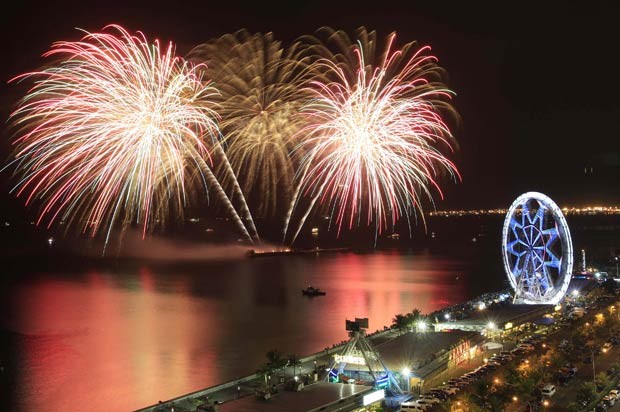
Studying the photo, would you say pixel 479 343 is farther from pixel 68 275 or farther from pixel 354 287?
pixel 68 275

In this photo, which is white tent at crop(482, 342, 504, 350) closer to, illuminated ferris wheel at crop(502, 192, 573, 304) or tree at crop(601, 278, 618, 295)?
illuminated ferris wheel at crop(502, 192, 573, 304)

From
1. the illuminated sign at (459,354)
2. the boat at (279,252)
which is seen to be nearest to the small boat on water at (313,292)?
the illuminated sign at (459,354)

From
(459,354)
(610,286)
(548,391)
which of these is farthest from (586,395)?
(610,286)

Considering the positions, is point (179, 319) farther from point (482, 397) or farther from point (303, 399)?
point (482, 397)

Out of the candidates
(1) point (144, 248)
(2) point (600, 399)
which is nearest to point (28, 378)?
(2) point (600, 399)

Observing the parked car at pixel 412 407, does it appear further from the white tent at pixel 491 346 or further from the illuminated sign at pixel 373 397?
the white tent at pixel 491 346
